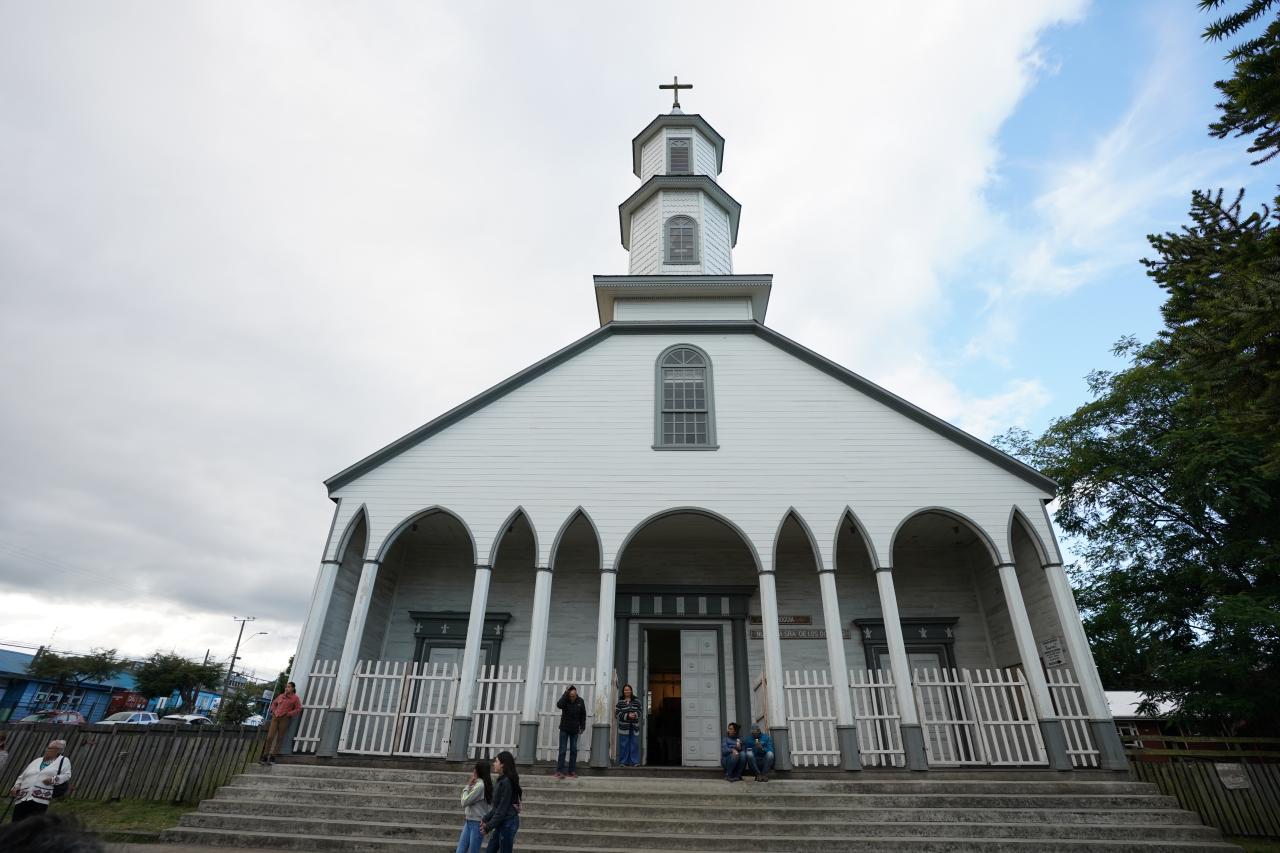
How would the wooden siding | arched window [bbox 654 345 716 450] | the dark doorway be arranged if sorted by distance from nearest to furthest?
the wooden siding
arched window [bbox 654 345 716 450]
the dark doorway

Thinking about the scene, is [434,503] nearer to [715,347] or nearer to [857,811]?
[715,347]

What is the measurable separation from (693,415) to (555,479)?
3.14 meters

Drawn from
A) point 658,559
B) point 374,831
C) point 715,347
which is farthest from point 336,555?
point 715,347

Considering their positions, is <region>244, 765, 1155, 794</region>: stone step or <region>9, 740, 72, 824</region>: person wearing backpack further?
<region>244, 765, 1155, 794</region>: stone step

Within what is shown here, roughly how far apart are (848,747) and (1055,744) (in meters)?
3.19

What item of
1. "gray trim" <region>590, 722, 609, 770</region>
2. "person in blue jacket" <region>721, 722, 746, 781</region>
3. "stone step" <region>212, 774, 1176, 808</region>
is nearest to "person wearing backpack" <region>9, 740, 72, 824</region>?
"stone step" <region>212, 774, 1176, 808</region>

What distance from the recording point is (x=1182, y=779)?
979 centimetres

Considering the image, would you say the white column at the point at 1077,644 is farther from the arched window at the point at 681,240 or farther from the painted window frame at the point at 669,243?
the arched window at the point at 681,240

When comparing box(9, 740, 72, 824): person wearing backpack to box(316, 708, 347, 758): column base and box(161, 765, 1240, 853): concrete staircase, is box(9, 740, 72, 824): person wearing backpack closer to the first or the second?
box(161, 765, 1240, 853): concrete staircase

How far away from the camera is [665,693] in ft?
54.3

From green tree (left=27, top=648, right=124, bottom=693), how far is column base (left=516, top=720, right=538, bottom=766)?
52.6 metres

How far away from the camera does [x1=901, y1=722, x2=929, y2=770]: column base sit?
9992mm

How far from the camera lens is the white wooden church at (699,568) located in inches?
427

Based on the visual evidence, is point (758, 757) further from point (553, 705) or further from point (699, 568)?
point (699, 568)
